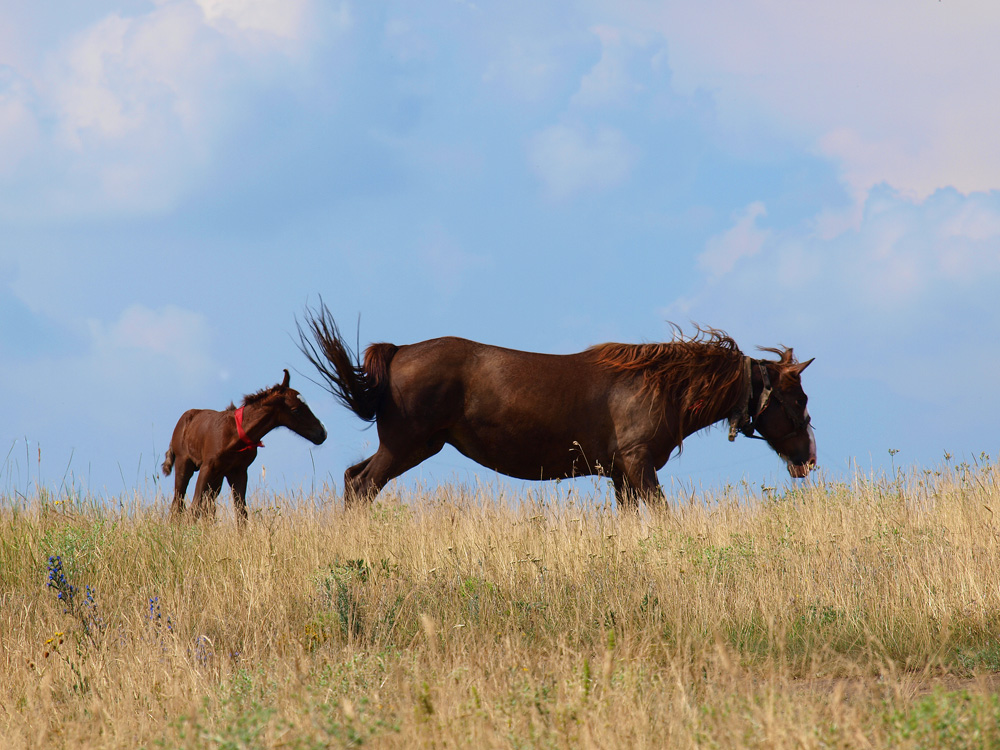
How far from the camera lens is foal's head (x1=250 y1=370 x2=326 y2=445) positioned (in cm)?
946

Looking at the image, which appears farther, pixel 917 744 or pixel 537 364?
pixel 537 364

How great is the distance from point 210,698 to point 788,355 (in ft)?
25.3

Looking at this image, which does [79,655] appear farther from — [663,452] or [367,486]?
[663,452]

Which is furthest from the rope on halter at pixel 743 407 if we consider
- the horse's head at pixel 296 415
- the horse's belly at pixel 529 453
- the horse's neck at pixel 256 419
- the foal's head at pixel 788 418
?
the horse's neck at pixel 256 419

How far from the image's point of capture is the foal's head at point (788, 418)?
398 inches

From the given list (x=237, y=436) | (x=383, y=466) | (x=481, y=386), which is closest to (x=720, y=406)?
(x=481, y=386)

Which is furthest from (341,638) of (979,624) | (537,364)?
(537,364)

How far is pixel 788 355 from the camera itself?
33.8 ft

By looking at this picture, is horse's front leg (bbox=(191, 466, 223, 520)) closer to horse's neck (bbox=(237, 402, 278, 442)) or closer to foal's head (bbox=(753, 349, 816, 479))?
horse's neck (bbox=(237, 402, 278, 442))

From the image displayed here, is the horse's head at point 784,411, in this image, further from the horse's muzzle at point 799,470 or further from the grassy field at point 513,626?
the grassy field at point 513,626

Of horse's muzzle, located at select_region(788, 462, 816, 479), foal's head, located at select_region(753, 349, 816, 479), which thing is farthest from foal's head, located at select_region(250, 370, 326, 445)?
horse's muzzle, located at select_region(788, 462, 816, 479)

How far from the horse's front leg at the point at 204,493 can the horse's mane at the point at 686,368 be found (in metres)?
4.04

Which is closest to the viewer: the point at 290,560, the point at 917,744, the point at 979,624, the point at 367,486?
the point at 917,744

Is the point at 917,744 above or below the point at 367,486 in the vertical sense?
below
